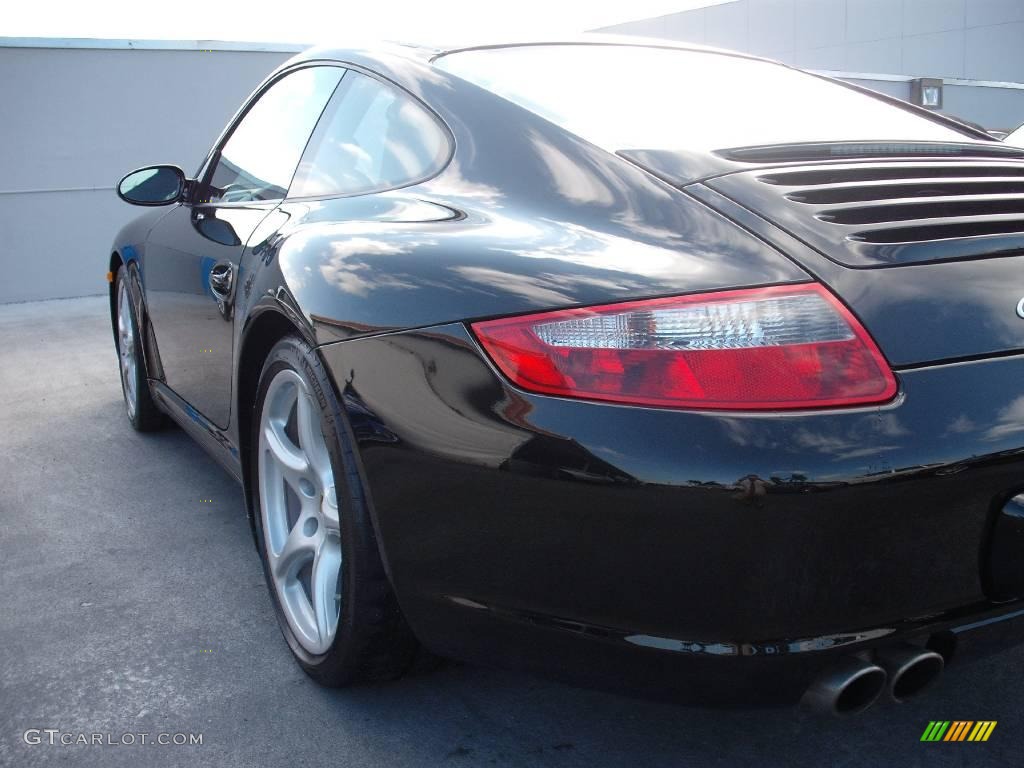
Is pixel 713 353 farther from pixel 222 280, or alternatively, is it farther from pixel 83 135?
pixel 83 135

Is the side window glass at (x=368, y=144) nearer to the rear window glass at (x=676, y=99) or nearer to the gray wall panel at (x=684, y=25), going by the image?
the rear window glass at (x=676, y=99)

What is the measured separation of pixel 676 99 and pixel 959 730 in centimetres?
144

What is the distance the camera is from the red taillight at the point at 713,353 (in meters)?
1.41

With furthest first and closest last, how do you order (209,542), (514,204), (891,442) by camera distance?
1. (209,542)
2. (514,204)
3. (891,442)

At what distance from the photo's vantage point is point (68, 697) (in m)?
2.22

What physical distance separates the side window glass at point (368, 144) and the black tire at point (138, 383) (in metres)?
1.66

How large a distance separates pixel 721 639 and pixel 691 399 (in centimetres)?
36

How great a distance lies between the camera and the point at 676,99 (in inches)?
88.4

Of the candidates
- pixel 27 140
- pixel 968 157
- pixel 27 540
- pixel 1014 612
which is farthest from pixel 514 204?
pixel 27 140

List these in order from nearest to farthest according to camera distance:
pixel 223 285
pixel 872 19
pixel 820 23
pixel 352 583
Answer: pixel 352 583 < pixel 223 285 < pixel 872 19 < pixel 820 23

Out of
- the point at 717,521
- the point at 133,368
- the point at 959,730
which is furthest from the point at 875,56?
the point at 717,521

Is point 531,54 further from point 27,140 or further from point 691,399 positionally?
point 27,140

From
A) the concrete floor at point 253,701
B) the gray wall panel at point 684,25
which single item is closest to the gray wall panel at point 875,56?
the gray wall panel at point 684,25

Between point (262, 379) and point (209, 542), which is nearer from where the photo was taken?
point (262, 379)
